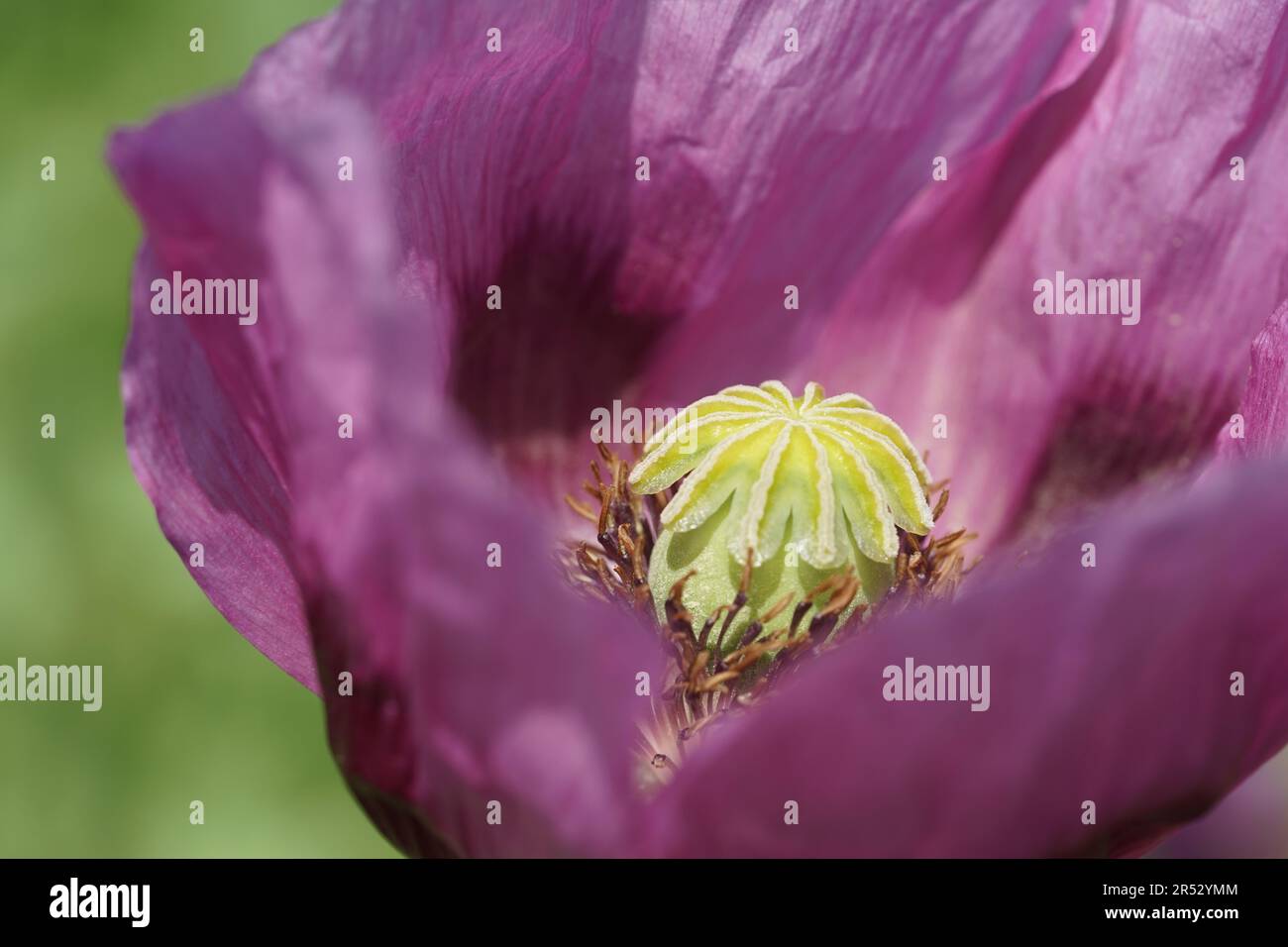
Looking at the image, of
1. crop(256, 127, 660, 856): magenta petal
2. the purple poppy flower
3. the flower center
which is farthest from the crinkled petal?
the flower center

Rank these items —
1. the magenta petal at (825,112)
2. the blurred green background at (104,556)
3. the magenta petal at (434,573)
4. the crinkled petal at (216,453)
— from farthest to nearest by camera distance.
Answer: the blurred green background at (104,556) → the magenta petal at (825,112) → the crinkled petal at (216,453) → the magenta petal at (434,573)

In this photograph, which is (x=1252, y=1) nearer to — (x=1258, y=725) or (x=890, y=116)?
(x=890, y=116)

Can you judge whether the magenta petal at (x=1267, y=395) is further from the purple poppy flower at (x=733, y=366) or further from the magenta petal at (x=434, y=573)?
the magenta petal at (x=434, y=573)

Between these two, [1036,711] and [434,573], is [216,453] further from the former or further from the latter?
[1036,711]

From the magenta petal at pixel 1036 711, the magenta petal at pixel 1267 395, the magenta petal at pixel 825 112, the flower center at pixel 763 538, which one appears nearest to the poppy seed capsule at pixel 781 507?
the flower center at pixel 763 538
